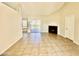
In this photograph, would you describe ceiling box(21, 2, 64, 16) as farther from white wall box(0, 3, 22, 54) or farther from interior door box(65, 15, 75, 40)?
white wall box(0, 3, 22, 54)

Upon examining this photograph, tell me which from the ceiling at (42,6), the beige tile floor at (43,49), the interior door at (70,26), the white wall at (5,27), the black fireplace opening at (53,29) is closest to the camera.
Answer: the white wall at (5,27)

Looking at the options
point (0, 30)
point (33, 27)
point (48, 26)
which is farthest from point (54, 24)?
point (0, 30)

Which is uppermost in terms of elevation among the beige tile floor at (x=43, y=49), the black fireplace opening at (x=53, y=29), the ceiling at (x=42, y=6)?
the ceiling at (x=42, y=6)

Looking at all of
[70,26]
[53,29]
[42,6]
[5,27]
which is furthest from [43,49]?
[53,29]

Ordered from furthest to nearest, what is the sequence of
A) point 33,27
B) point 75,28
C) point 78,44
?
point 33,27 → point 75,28 → point 78,44

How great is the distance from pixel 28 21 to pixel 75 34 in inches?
348

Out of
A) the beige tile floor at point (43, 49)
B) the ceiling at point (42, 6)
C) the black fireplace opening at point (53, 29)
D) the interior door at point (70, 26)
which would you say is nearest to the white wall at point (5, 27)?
the beige tile floor at point (43, 49)

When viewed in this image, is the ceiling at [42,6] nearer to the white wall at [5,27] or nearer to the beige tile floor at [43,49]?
the white wall at [5,27]

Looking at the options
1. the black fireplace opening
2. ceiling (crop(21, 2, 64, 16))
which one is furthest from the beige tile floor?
the black fireplace opening

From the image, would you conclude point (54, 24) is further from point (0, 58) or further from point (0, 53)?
point (0, 58)

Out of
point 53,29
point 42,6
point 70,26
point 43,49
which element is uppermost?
point 42,6

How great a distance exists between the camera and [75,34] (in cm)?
818

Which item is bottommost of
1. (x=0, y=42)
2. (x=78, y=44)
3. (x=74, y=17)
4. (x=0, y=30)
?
(x=78, y=44)

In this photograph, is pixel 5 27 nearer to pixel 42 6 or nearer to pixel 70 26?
pixel 42 6
